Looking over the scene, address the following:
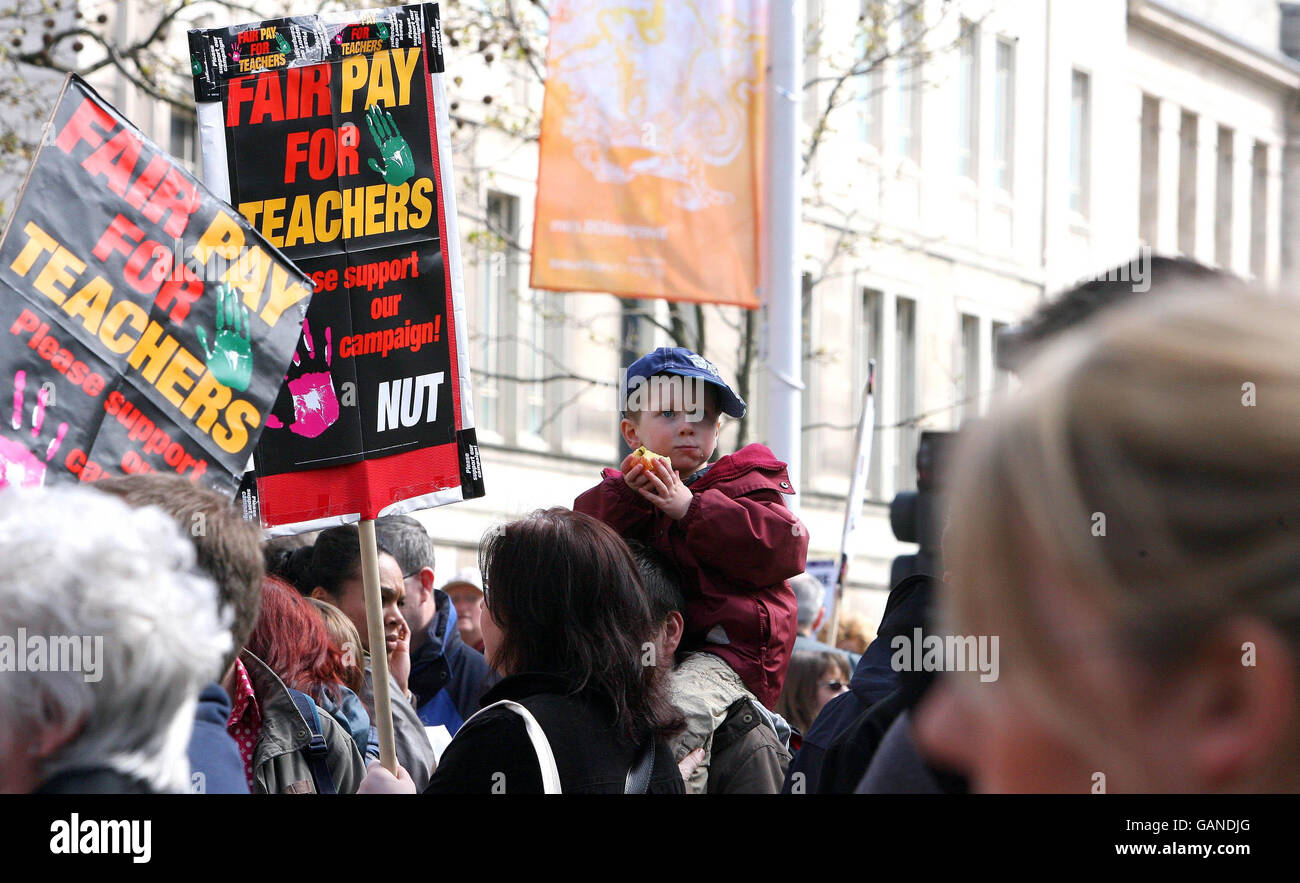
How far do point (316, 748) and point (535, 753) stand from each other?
34.5 inches

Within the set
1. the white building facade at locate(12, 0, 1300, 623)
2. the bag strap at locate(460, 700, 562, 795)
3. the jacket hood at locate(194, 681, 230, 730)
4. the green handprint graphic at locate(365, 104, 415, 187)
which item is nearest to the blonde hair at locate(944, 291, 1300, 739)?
the jacket hood at locate(194, 681, 230, 730)

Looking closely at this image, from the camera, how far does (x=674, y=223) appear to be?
8188 mm

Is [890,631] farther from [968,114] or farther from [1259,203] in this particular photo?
[1259,203]

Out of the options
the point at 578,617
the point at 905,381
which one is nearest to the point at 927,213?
the point at 905,381

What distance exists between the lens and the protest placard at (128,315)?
3643mm

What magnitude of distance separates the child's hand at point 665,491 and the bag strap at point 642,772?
2.80ft

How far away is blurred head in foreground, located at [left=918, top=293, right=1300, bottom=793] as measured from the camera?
3.05 feet

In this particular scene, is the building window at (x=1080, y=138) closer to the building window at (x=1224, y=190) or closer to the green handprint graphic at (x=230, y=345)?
the building window at (x=1224, y=190)

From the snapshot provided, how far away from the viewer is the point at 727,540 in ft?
12.9

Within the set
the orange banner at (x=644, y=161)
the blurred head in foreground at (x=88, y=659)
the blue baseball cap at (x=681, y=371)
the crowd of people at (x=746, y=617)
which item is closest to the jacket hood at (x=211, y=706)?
the crowd of people at (x=746, y=617)
